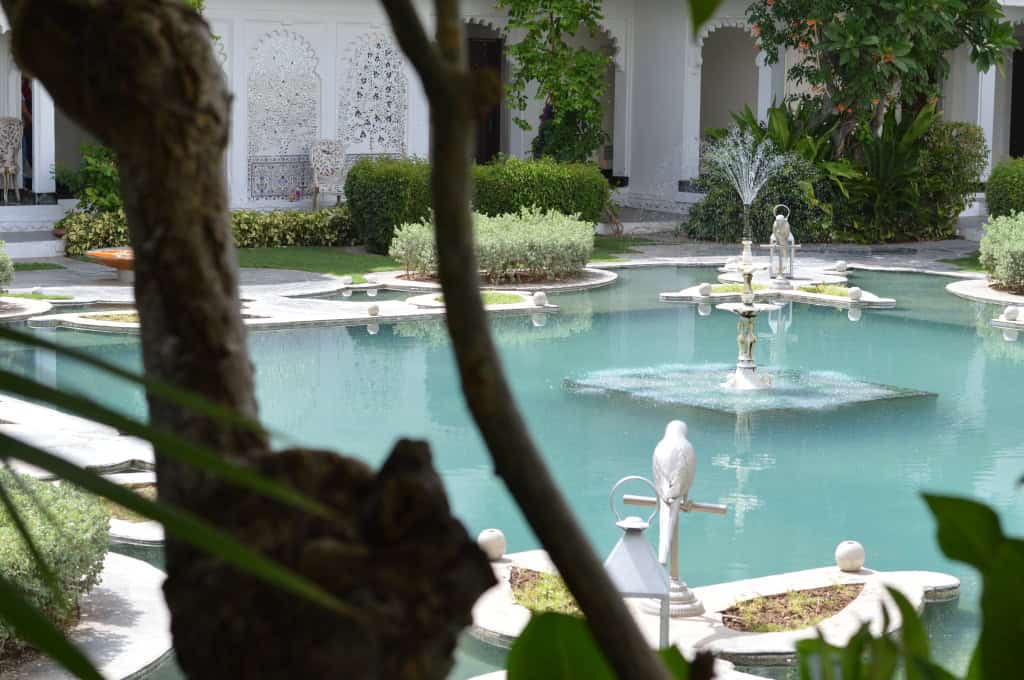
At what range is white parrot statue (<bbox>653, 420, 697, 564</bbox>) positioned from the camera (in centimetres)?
542

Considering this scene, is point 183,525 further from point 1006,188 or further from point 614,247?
point 1006,188

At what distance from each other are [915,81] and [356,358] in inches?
415

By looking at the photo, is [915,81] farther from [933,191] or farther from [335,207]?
[335,207]

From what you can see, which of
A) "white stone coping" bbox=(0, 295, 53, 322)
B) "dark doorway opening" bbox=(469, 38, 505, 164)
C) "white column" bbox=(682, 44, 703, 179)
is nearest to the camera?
"white stone coping" bbox=(0, 295, 53, 322)

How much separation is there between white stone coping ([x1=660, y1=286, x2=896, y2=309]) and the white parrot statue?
9.01 meters

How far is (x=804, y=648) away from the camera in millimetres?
758

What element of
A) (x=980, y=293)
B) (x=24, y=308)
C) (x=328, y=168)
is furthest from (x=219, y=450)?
(x=328, y=168)

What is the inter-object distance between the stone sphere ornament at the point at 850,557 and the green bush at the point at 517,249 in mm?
9362

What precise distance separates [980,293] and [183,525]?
15051 millimetres

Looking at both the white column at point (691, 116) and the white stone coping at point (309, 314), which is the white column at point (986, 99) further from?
the white stone coping at point (309, 314)

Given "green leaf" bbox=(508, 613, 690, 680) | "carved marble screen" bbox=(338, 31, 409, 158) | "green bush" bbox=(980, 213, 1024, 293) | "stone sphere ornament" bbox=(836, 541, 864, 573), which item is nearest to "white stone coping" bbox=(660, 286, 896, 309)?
"green bush" bbox=(980, 213, 1024, 293)

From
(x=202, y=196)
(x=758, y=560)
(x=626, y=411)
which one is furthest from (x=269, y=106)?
(x=202, y=196)

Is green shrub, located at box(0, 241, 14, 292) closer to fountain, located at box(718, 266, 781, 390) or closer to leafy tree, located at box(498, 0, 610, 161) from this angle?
fountain, located at box(718, 266, 781, 390)

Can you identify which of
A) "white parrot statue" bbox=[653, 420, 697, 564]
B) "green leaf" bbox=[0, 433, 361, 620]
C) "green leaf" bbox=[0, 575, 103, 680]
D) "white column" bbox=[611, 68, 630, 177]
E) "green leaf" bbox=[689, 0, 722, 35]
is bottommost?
"white parrot statue" bbox=[653, 420, 697, 564]
